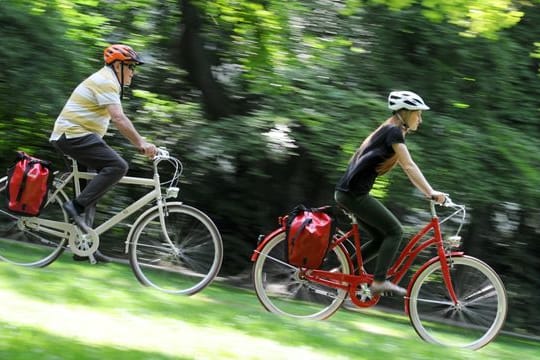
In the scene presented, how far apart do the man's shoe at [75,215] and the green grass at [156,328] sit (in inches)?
17.2

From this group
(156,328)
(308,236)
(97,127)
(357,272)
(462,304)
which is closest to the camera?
(156,328)

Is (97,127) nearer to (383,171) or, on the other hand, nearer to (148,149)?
(148,149)

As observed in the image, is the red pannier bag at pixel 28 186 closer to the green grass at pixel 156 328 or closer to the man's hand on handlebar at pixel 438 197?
the green grass at pixel 156 328

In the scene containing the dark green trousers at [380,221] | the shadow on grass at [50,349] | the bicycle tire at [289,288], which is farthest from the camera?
the bicycle tire at [289,288]

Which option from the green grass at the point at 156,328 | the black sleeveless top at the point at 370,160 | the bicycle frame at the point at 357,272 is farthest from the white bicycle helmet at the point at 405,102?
the green grass at the point at 156,328

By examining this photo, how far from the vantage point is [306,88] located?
357 inches

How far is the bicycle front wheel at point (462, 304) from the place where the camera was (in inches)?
273

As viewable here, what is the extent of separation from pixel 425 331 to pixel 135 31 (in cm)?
529

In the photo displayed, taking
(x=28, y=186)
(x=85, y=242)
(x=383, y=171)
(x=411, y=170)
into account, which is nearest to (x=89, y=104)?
(x=28, y=186)

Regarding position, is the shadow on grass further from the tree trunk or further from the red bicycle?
the tree trunk

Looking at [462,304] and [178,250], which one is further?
[178,250]

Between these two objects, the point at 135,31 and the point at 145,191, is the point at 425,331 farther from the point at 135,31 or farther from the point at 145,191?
the point at 135,31

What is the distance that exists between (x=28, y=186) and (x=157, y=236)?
3.94ft

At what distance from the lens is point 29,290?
6543 mm
